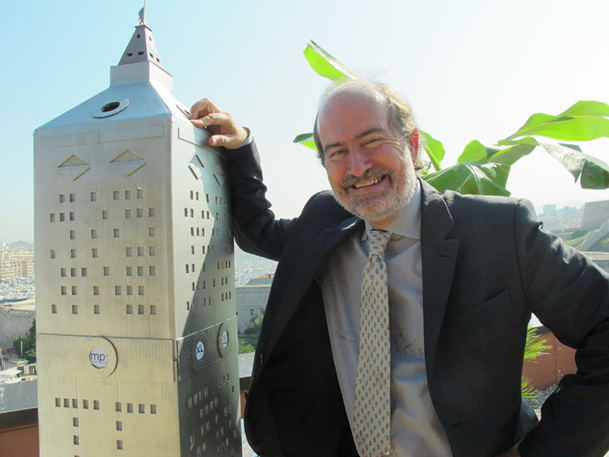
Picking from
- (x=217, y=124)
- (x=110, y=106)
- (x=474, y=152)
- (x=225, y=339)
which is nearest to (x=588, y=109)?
(x=474, y=152)

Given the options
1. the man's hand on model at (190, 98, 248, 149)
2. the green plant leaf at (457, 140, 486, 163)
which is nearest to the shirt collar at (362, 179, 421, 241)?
the man's hand on model at (190, 98, 248, 149)

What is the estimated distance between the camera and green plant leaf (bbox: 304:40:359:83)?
7.21 feet

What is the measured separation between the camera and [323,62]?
224cm

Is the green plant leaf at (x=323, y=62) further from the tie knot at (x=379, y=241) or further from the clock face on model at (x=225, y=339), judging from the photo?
the clock face on model at (x=225, y=339)

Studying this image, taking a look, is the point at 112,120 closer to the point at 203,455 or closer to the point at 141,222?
the point at 141,222

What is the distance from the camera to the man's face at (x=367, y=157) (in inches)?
52.9

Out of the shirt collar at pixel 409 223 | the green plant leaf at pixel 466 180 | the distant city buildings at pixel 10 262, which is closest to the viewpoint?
the shirt collar at pixel 409 223

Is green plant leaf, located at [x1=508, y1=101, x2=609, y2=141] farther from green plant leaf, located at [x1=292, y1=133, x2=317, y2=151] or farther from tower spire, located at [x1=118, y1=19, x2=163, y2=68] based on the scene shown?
tower spire, located at [x1=118, y1=19, x2=163, y2=68]

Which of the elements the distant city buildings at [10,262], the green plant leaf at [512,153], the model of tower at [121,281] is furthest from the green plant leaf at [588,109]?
the distant city buildings at [10,262]

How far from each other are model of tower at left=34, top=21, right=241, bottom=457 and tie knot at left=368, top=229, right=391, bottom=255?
548 millimetres

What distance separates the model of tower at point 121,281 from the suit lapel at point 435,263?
2.16ft

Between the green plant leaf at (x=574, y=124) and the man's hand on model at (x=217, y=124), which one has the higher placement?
the green plant leaf at (x=574, y=124)

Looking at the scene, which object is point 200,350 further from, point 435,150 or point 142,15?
point 435,150

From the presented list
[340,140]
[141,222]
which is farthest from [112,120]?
[340,140]
